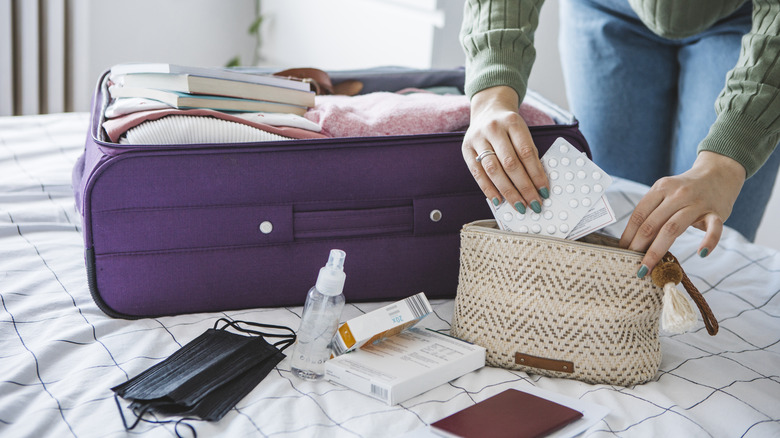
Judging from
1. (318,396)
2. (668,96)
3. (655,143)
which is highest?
(668,96)

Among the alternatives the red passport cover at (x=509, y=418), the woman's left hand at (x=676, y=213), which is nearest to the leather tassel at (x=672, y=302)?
the woman's left hand at (x=676, y=213)

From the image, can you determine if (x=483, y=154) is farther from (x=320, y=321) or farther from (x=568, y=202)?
(x=320, y=321)

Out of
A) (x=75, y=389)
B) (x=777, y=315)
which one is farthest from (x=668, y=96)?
(x=75, y=389)

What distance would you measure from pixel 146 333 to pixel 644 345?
2.03 feet

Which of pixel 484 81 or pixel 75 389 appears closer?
pixel 75 389

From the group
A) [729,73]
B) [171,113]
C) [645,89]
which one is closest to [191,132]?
[171,113]

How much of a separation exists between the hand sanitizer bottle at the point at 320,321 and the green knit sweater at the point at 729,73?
382mm

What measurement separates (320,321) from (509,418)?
0.83ft

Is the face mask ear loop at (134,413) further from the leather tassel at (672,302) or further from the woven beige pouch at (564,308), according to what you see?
the leather tassel at (672,302)

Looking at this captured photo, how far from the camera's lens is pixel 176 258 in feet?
3.13

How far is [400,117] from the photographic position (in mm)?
1104

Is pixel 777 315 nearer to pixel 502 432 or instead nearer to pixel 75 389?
pixel 502 432

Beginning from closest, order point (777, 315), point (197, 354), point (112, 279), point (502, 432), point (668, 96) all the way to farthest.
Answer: point (502, 432), point (197, 354), point (112, 279), point (777, 315), point (668, 96)

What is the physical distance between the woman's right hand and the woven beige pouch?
0.05 m
